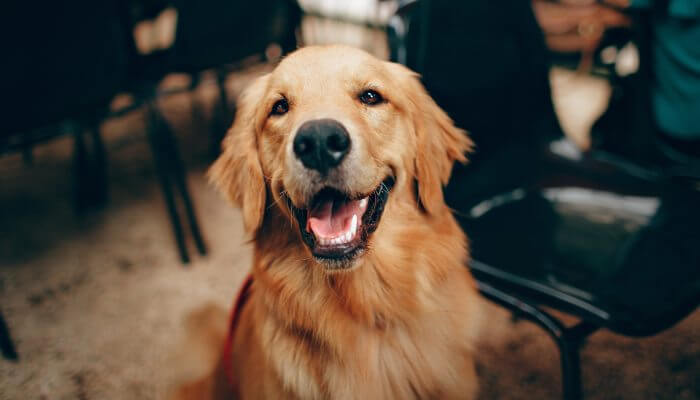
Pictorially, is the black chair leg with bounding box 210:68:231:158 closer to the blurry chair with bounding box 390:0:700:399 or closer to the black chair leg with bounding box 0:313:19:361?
the black chair leg with bounding box 0:313:19:361

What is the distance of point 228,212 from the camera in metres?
3.03

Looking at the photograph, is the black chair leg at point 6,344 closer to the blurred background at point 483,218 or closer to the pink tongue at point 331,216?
the blurred background at point 483,218

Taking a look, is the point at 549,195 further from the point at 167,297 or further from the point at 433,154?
the point at 167,297

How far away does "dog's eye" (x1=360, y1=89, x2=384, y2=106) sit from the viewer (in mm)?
1340

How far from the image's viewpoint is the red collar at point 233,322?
1496 mm

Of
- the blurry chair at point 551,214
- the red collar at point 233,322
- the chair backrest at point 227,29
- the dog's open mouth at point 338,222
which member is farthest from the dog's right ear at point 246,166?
the chair backrest at point 227,29

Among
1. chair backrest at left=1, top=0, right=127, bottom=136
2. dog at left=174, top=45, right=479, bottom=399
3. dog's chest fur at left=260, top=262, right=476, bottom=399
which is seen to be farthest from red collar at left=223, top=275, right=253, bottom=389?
chair backrest at left=1, top=0, right=127, bottom=136

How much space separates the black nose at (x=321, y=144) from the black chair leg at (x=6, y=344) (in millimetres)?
1860

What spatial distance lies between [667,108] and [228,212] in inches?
103

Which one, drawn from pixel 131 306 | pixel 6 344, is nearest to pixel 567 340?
pixel 131 306

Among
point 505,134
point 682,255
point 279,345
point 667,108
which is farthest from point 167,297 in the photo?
point 667,108

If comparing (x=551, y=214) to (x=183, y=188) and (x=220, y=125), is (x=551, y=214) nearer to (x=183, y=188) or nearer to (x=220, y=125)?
(x=183, y=188)

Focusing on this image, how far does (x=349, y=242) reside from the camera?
1153 millimetres

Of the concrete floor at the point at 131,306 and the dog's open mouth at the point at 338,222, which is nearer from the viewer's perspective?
the dog's open mouth at the point at 338,222
